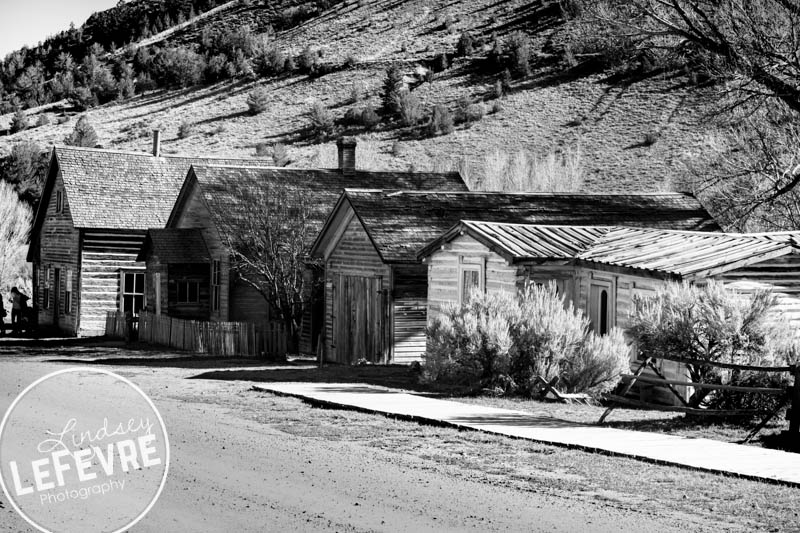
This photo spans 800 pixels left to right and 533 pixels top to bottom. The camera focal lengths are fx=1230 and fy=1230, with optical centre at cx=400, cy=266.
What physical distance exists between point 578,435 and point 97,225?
28.8m

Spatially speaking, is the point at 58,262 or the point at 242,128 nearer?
the point at 58,262

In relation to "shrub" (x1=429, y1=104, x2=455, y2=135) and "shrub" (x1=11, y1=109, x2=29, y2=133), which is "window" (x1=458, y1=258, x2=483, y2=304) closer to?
"shrub" (x1=429, y1=104, x2=455, y2=135)

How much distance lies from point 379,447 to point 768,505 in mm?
5339

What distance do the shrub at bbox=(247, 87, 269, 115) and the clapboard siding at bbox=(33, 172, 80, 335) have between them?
52.5 meters

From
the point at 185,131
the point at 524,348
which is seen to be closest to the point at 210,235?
the point at 524,348

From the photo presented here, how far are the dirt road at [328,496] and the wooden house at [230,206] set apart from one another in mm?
21620

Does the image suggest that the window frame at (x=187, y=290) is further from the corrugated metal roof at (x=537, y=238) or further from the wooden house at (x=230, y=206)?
the corrugated metal roof at (x=537, y=238)

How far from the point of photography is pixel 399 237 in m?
31.4

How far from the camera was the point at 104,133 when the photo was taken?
9638 cm

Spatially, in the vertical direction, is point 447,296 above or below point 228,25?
below

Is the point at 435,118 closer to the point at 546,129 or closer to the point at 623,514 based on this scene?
the point at 546,129

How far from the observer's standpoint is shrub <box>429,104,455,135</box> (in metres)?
84.8

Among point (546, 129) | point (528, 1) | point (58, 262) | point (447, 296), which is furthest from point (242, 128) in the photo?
point (447, 296)

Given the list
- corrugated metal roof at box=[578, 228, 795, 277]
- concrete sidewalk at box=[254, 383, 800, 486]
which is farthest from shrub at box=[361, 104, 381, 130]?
concrete sidewalk at box=[254, 383, 800, 486]
